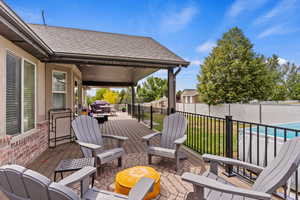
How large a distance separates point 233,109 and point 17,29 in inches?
589

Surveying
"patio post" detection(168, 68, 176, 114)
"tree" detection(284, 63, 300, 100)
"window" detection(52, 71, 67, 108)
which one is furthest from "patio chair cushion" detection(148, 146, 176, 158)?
"tree" detection(284, 63, 300, 100)

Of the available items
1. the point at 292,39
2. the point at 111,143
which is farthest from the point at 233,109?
the point at 292,39

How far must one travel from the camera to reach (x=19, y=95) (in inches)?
131

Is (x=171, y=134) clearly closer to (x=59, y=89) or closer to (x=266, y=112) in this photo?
(x=59, y=89)

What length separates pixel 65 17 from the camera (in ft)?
30.7

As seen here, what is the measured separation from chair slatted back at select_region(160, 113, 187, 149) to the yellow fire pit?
4.08 ft

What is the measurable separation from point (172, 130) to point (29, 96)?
3.57 meters

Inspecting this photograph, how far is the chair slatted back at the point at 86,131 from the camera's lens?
10.2 ft

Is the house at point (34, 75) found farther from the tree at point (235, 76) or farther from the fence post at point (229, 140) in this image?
the tree at point (235, 76)

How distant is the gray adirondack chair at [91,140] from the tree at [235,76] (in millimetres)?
14354

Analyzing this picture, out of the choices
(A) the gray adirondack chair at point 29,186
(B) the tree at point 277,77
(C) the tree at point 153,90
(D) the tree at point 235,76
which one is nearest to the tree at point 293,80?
(B) the tree at point 277,77

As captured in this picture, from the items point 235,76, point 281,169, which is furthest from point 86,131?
point 235,76

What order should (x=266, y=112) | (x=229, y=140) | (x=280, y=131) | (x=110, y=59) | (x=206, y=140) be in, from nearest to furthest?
(x=229, y=140), (x=110, y=59), (x=206, y=140), (x=280, y=131), (x=266, y=112)

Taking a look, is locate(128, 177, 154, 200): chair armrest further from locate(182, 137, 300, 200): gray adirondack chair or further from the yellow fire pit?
the yellow fire pit
